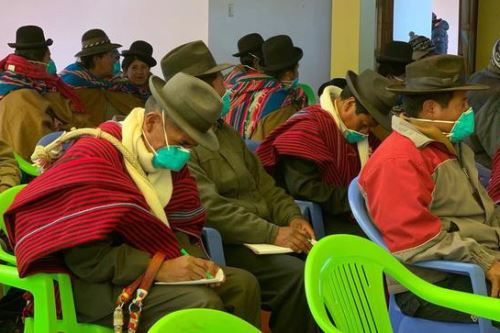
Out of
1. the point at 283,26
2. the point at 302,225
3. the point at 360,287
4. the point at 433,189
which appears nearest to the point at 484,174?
the point at 302,225

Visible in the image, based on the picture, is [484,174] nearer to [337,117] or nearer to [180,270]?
[337,117]

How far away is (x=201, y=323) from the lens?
131cm

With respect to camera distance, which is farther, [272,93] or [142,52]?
[142,52]

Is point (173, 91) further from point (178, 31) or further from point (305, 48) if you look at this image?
point (178, 31)

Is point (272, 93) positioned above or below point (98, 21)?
below

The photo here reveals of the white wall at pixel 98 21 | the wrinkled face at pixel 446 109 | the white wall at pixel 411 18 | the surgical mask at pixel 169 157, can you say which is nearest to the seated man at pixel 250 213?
the surgical mask at pixel 169 157

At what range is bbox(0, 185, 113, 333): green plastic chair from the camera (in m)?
2.07

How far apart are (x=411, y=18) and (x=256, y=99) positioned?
1.83 m

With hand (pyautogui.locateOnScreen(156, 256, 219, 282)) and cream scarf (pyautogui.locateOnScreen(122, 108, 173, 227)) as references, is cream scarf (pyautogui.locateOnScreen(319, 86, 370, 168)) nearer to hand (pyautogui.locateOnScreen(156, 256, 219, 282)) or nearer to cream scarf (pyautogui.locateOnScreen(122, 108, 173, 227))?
→ cream scarf (pyautogui.locateOnScreen(122, 108, 173, 227))

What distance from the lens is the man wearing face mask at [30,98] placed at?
391cm

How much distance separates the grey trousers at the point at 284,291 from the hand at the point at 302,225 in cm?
18

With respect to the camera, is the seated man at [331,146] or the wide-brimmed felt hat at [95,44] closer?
the seated man at [331,146]

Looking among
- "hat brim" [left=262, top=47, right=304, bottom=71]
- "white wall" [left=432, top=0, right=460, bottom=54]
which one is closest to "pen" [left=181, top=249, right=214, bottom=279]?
"hat brim" [left=262, top=47, right=304, bottom=71]

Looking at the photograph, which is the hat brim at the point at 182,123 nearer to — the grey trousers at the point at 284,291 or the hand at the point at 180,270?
the hand at the point at 180,270
